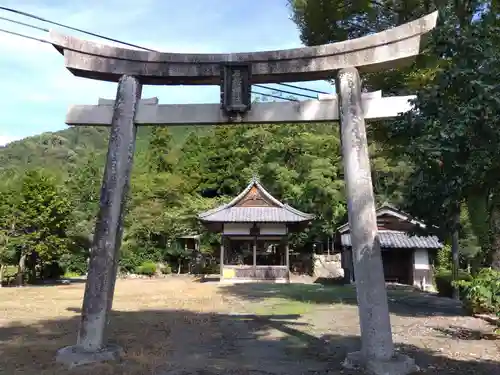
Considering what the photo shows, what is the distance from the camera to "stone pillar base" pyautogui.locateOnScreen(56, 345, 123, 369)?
18.0ft

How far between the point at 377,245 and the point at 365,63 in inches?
97.8

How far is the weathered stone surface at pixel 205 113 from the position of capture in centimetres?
654

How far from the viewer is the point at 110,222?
6.14m

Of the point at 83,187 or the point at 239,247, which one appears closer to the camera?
the point at 239,247

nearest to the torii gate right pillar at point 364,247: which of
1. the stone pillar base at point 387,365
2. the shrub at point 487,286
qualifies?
the stone pillar base at point 387,365

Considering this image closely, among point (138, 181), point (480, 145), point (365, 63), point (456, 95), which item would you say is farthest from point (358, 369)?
point (138, 181)

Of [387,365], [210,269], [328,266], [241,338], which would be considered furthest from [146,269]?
[387,365]

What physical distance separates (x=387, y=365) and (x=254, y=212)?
2062 cm

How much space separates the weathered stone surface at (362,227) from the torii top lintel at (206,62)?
278mm

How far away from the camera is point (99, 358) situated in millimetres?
5590

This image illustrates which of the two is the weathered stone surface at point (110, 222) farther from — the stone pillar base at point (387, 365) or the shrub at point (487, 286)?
the shrub at point (487, 286)

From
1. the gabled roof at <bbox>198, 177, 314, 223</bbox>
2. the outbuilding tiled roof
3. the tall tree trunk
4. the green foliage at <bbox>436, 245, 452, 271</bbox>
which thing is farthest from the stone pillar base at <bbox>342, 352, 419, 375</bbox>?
the green foliage at <bbox>436, 245, 452, 271</bbox>

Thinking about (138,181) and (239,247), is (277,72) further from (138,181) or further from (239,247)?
(138,181)

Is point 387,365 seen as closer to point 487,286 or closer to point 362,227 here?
point 362,227
